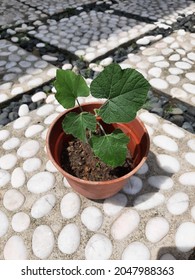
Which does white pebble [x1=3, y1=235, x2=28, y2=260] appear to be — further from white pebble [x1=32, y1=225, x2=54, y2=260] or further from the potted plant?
the potted plant

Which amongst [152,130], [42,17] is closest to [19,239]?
[152,130]

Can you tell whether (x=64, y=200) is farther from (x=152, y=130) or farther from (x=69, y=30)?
(x=69, y=30)

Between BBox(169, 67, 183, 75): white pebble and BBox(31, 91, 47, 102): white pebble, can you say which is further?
BBox(169, 67, 183, 75): white pebble

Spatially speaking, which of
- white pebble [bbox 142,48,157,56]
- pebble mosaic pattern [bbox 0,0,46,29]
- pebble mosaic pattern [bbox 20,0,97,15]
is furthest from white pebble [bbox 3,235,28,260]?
pebble mosaic pattern [bbox 20,0,97,15]

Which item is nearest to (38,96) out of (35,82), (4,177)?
(35,82)

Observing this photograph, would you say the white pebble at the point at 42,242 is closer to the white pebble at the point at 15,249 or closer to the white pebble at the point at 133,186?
the white pebble at the point at 15,249
